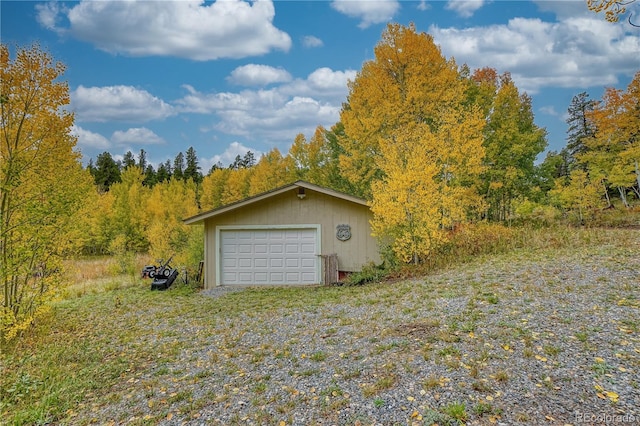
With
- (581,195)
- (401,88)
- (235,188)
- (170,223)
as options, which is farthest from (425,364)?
(235,188)

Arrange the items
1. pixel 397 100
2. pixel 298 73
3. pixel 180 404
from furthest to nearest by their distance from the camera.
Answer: pixel 298 73 < pixel 397 100 < pixel 180 404

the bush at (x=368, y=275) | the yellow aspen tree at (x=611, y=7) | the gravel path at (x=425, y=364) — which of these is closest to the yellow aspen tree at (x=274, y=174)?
the bush at (x=368, y=275)

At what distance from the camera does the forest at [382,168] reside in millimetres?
6234

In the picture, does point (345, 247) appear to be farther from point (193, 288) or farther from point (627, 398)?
point (627, 398)

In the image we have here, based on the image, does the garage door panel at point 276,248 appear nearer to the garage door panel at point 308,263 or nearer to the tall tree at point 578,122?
the garage door panel at point 308,263

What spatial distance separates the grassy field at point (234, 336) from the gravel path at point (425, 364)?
30 millimetres

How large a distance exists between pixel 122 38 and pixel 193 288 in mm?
7723

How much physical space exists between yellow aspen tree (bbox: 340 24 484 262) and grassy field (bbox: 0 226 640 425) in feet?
5.70

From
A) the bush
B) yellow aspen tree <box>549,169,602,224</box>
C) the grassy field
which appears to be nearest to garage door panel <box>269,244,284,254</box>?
the grassy field

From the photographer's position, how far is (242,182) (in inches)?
1200

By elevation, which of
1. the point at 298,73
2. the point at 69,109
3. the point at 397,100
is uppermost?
the point at 298,73

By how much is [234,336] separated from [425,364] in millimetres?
3340

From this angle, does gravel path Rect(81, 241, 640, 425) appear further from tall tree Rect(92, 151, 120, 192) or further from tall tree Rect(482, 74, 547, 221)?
tall tree Rect(92, 151, 120, 192)

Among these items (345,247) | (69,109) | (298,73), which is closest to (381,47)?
(298,73)
